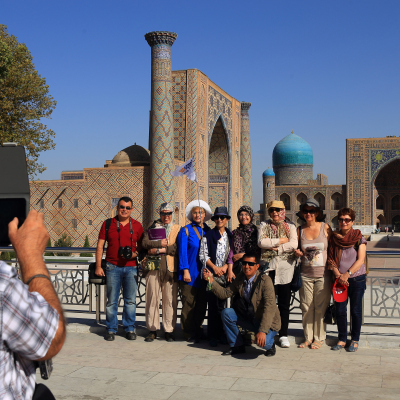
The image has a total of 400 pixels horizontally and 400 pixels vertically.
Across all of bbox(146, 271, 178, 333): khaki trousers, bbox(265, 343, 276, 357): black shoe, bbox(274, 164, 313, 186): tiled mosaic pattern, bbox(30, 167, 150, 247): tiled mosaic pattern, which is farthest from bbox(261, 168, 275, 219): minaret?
bbox(265, 343, 276, 357): black shoe

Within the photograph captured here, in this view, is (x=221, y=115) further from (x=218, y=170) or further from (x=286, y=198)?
(x=286, y=198)

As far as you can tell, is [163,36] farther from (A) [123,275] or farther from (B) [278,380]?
(B) [278,380]

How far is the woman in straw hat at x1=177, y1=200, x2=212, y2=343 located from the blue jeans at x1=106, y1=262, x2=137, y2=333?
17.4 inches

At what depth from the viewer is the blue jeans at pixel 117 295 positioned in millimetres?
4875

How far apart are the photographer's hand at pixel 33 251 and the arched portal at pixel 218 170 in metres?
20.9

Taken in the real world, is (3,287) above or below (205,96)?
below

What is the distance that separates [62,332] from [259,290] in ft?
10.4

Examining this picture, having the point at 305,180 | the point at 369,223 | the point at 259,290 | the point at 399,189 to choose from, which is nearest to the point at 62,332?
the point at 259,290

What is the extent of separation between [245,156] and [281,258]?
19821 mm

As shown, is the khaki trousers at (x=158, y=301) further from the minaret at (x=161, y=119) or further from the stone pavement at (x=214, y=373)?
the minaret at (x=161, y=119)

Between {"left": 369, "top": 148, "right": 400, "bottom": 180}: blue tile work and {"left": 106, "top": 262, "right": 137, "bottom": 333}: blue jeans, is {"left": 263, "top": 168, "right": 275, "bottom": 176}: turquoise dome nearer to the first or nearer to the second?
{"left": 369, "top": 148, "right": 400, "bottom": 180}: blue tile work

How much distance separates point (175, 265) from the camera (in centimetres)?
492

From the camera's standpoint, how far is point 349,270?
4.43 metres

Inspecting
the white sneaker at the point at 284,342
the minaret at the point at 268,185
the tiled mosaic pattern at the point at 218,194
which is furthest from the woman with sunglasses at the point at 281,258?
the minaret at the point at 268,185
